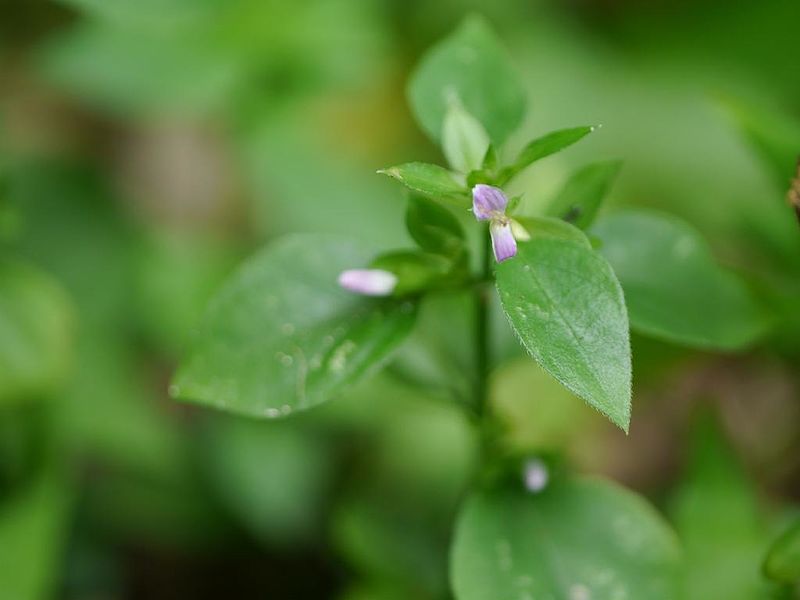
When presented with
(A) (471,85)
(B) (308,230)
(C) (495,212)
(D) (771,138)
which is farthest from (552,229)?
(B) (308,230)

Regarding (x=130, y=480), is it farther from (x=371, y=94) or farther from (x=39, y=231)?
(x=371, y=94)

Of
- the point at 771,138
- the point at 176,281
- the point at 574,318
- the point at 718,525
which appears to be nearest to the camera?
the point at 574,318

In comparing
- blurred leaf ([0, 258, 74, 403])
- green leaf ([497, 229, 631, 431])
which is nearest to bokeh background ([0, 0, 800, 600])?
blurred leaf ([0, 258, 74, 403])

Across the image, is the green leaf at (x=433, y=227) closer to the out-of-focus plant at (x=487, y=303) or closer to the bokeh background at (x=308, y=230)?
the out-of-focus plant at (x=487, y=303)

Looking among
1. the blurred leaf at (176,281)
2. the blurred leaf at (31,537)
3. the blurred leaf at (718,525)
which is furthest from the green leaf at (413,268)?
the blurred leaf at (176,281)

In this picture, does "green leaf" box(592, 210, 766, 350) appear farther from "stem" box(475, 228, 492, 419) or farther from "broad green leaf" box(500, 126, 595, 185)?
"broad green leaf" box(500, 126, 595, 185)

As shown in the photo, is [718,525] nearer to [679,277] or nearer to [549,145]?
[679,277]
